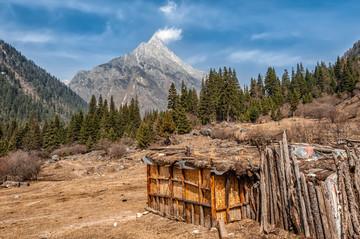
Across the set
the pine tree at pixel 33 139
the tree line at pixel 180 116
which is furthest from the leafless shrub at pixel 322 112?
the pine tree at pixel 33 139

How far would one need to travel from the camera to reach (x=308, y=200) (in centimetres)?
677

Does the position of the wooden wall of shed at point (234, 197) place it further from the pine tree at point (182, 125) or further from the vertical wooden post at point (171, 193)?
the pine tree at point (182, 125)

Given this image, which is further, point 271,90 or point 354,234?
point 271,90

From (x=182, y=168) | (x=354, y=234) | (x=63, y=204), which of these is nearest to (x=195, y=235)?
(x=182, y=168)

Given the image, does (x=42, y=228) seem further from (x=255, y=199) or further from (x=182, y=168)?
(x=255, y=199)

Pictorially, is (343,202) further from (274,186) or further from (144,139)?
(144,139)

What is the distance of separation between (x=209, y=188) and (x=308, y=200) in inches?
137

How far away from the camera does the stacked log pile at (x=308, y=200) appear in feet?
21.4

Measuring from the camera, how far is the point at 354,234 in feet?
21.3

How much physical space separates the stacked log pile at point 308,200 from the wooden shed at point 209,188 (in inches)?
35.6

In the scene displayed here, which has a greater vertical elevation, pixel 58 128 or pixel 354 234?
pixel 58 128

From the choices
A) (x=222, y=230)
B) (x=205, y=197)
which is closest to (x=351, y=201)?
(x=222, y=230)

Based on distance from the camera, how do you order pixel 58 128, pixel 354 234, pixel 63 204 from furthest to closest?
pixel 58 128 < pixel 63 204 < pixel 354 234

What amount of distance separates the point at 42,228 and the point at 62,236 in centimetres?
184
